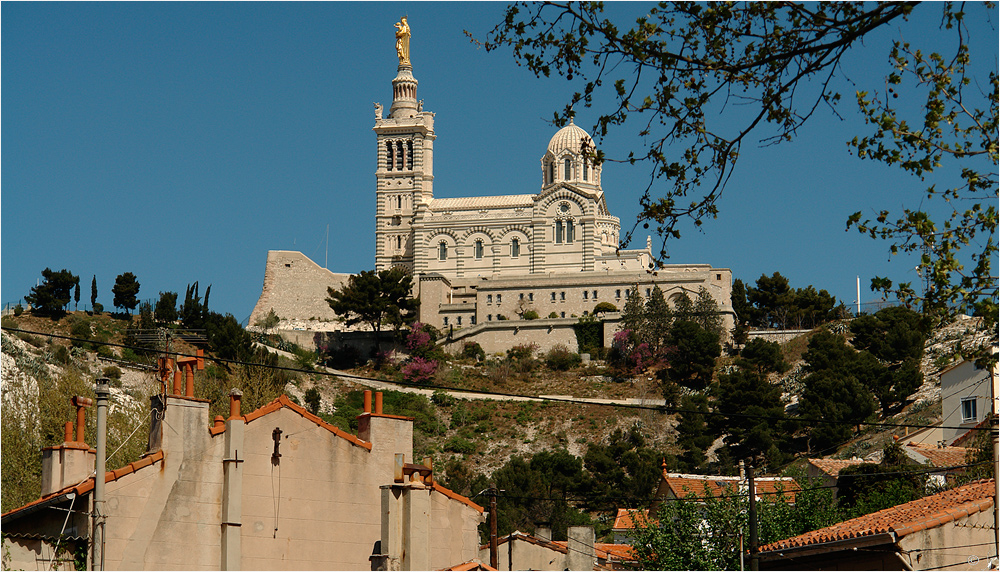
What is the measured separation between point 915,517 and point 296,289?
3319 inches

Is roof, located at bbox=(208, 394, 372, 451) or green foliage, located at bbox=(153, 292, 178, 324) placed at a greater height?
green foliage, located at bbox=(153, 292, 178, 324)

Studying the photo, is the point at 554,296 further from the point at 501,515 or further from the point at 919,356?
the point at 501,515

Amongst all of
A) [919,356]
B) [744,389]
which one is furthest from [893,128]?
[919,356]

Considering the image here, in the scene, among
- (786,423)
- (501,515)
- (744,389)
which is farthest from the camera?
(744,389)

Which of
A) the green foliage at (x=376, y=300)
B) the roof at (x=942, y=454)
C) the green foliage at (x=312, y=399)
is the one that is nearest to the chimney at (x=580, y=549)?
the roof at (x=942, y=454)

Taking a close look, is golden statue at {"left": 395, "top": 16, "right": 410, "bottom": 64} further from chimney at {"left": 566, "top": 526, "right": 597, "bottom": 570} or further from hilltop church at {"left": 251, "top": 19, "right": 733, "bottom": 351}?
chimney at {"left": 566, "top": 526, "right": 597, "bottom": 570}

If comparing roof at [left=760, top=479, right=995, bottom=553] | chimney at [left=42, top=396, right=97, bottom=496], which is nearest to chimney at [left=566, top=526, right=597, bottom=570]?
roof at [left=760, top=479, right=995, bottom=553]

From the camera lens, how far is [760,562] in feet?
76.7

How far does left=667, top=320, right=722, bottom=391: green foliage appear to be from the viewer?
3125 inches

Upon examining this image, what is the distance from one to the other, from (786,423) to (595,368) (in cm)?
1759

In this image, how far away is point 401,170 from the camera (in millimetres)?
105062

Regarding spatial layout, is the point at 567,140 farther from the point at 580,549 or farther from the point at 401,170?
the point at 580,549

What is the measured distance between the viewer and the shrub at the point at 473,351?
85125mm

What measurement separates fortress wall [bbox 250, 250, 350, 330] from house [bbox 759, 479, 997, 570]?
80.1 meters
